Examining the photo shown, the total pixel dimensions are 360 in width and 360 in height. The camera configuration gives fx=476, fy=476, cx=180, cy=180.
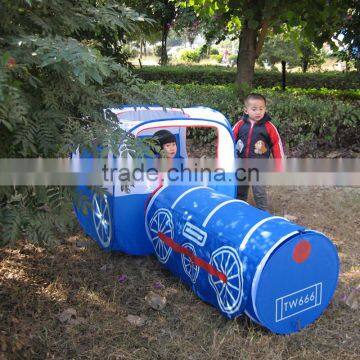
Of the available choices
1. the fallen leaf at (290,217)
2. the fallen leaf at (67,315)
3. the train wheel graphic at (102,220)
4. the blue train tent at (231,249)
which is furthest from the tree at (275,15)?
the fallen leaf at (67,315)

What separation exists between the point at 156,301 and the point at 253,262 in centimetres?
92

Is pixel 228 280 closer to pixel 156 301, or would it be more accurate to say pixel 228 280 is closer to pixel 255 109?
pixel 156 301

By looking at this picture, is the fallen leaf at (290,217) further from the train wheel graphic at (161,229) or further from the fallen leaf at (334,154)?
the fallen leaf at (334,154)

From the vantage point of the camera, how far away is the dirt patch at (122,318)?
110 inches

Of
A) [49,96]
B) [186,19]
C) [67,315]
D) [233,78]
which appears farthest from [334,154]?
[186,19]

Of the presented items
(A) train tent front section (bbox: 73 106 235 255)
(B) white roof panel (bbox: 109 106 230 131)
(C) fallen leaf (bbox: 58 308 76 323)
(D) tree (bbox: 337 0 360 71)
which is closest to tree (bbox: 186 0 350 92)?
(D) tree (bbox: 337 0 360 71)

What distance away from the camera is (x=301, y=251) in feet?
9.16

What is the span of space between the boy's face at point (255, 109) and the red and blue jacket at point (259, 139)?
0.14 ft

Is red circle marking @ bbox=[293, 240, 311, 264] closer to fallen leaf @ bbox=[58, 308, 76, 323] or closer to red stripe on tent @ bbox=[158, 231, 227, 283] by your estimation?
red stripe on tent @ bbox=[158, 231, 227, 283]

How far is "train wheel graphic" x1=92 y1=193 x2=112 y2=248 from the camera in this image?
390cm

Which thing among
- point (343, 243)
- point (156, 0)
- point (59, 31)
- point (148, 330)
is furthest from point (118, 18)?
point (156, 0)

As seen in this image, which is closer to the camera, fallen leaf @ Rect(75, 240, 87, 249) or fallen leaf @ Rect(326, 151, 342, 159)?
fallen leaf @ Rect(75, 240, 87, 249)

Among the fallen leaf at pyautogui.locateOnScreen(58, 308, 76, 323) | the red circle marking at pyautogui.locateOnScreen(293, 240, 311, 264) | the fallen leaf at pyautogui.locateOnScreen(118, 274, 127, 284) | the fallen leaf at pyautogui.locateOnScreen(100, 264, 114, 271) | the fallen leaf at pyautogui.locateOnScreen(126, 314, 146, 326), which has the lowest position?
the fallen leaf at pyautogui.locateOnScreen(126, 314, 146, 326)

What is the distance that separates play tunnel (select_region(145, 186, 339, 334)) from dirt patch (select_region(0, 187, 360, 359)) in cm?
13
